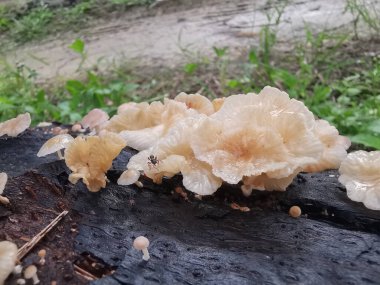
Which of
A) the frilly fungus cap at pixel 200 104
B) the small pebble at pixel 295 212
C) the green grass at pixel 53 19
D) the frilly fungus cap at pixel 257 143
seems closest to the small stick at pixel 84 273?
the frilly fungus cap at pixel 257 143

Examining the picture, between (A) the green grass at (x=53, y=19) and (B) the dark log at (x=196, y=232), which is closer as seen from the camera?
(B) the dark log at (x=196, y=232)

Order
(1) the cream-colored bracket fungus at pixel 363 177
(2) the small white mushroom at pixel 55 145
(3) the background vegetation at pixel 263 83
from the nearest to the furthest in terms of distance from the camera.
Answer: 1. (1) the cream-colored bracket fungus at pixel 363 177
2. (2) the small white mushroom at pixel 55 145
3. (3) the background vegetation at pixel 263 83

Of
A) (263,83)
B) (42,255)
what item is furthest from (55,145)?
(263,83)

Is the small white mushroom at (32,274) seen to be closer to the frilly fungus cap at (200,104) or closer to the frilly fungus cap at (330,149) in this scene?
the frilly fungus cap at (200,104)

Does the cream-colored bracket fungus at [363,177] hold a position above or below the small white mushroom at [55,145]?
below

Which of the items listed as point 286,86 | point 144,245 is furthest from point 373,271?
point 286,86

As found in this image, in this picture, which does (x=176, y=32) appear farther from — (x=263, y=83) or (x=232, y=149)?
(x=232, y=149)

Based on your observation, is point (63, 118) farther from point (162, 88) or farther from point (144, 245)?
point (144, 245)

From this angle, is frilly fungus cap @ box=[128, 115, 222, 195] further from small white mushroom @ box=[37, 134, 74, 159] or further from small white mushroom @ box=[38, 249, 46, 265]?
small white mushroom @ box=[38, 249, 46, 265]
